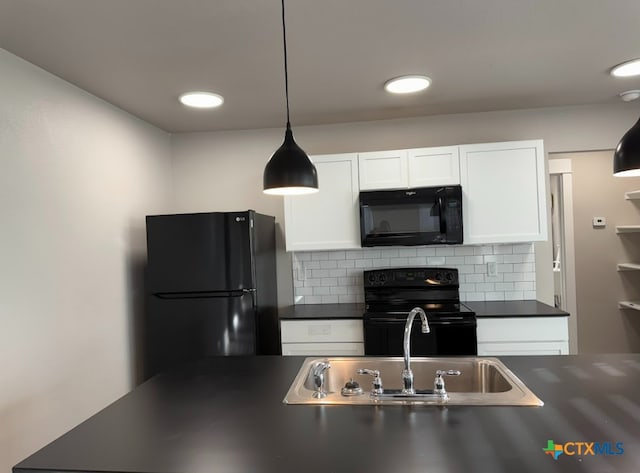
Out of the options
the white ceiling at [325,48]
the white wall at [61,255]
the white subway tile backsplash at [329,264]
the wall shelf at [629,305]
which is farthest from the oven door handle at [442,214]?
the wall shelf at [629,305]

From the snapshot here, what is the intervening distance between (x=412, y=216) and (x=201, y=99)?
1577mm

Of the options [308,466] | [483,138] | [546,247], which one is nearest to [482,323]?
[546,247]

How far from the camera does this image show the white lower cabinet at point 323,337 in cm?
288

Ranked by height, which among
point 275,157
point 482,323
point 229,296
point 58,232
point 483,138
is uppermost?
point 483,138

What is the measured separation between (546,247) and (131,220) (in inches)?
119

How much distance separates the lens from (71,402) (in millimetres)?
2307

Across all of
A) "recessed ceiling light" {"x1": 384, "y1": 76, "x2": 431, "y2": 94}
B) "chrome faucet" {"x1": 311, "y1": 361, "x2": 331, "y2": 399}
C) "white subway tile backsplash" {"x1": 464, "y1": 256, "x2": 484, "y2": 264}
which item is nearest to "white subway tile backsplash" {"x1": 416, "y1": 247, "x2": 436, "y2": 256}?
"white subway tile backsplash" {"x1": 464, "y1": 256, "x2": 484, "y2": 264}

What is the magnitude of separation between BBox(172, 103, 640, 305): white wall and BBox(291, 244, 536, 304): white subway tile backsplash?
12cm

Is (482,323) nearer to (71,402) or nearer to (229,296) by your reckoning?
(229,296)

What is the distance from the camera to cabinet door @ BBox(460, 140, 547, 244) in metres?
2.93

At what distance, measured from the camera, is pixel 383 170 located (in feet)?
10.1

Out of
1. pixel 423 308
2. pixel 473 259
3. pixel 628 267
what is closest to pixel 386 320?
pixel 423 308

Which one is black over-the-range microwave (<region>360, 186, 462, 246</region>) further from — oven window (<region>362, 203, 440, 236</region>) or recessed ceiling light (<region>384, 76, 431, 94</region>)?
recessed ceiling light (<region>384, 76, 431, 94</region>)

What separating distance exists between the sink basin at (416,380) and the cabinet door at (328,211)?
139 centimetres
